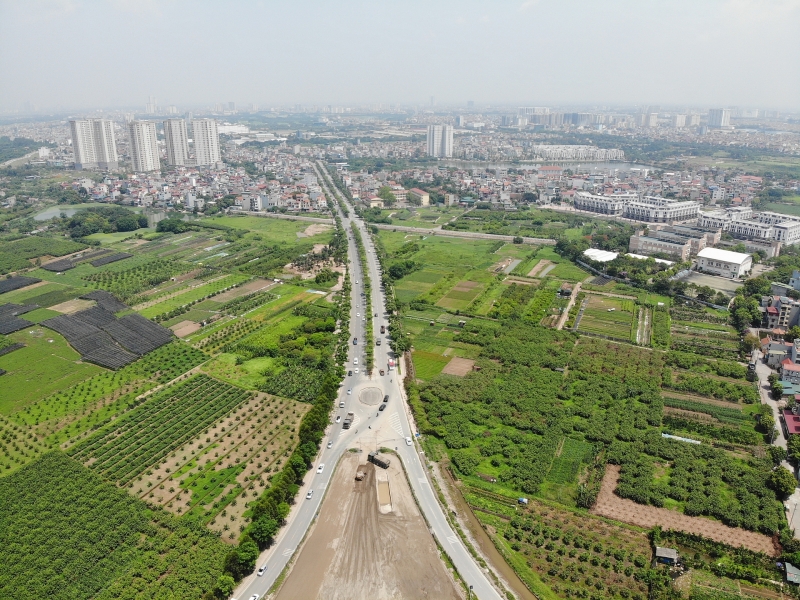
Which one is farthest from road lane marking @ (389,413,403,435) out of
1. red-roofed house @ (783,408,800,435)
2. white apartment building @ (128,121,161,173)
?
white apartment building @ (128,121,161,173)

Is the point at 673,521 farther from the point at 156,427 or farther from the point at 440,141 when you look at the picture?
the point at 440,141

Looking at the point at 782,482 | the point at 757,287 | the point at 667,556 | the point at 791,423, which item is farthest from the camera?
the point at 757,287

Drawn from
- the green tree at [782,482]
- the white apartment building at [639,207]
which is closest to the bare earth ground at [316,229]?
the white apartment building at [639,207]

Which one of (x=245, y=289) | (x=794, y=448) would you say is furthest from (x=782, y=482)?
(x=245, y=289)

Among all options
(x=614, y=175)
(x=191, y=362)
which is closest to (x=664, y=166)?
(x=614, y=175)

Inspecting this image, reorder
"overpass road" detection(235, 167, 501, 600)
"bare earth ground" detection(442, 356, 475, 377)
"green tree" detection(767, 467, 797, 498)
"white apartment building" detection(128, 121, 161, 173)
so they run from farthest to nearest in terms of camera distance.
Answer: "white apartment building" detection(128, 121, 161, 173) < "bare earth ground" detection(442, 356, 475, 377) < "green tree" detection(767, 467, 797, 498) < "overpass road" detection(235, 167, 501, 600)

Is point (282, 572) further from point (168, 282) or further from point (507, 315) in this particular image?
point (168, 282)

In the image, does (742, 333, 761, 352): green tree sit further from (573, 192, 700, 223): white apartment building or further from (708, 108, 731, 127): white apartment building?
(708, 108, 731, 127): white apartment building
